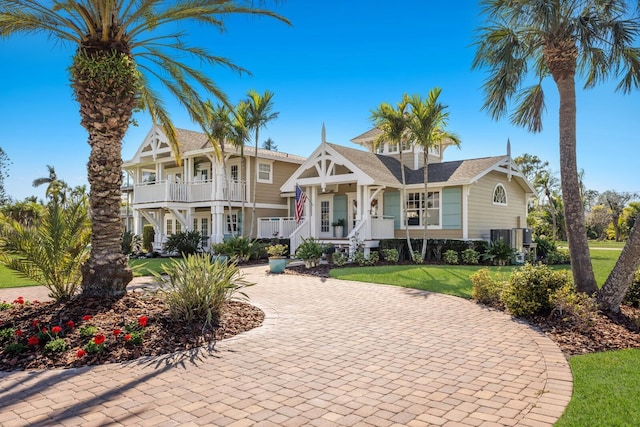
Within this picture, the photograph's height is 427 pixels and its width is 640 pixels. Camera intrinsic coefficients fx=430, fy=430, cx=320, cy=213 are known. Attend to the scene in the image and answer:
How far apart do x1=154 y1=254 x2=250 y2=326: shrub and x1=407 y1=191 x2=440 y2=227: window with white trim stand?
13.4 m

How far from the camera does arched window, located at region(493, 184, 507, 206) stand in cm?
2088

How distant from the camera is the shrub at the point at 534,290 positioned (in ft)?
26.2

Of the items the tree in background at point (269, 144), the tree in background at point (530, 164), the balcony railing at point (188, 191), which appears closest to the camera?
the balcony railing at point (188, 191)

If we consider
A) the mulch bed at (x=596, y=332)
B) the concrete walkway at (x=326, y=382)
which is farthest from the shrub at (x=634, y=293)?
the concrete walkway at (x=326, y=382)

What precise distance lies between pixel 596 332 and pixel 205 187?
66.1 feet

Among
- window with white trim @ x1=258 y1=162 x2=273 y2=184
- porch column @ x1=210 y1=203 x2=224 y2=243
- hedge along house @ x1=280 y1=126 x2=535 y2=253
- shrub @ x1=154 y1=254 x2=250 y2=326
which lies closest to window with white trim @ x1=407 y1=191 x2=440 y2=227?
hedge along house @ x1=280 y1=126 x2=535 y2=253

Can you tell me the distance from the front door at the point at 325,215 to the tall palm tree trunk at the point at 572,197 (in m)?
14.4

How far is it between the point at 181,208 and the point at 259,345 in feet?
62.6

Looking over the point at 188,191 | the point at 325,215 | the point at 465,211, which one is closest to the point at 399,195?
the point at 465,211

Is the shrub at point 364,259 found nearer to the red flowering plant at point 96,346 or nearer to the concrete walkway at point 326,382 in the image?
the concrete walkway at point 326,382

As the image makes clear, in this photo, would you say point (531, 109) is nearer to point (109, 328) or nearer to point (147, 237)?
point (109, 328)

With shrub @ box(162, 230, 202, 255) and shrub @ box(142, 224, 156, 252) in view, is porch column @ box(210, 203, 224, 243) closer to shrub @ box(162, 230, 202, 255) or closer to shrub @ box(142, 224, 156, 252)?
shrub @ box(162, 230, 202, 255)

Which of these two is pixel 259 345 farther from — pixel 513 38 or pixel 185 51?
pixel 513 38

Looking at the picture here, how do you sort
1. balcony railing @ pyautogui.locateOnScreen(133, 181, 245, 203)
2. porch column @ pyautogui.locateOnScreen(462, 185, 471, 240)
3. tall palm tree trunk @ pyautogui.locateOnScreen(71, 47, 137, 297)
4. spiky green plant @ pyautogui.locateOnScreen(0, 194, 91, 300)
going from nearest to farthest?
spiky green plant @ pyautogui.locateOnScreen(0, 194, 91, 300), tall palm tree trunk @ pyautogui.locateOnScreen(71, 47, 137, 297), porch column @ pyautogui.locateOnScreen(462, 185, 471, 240), balcony railing @ pyautogui.locateOnScreen(133, 181, 245, 203)
